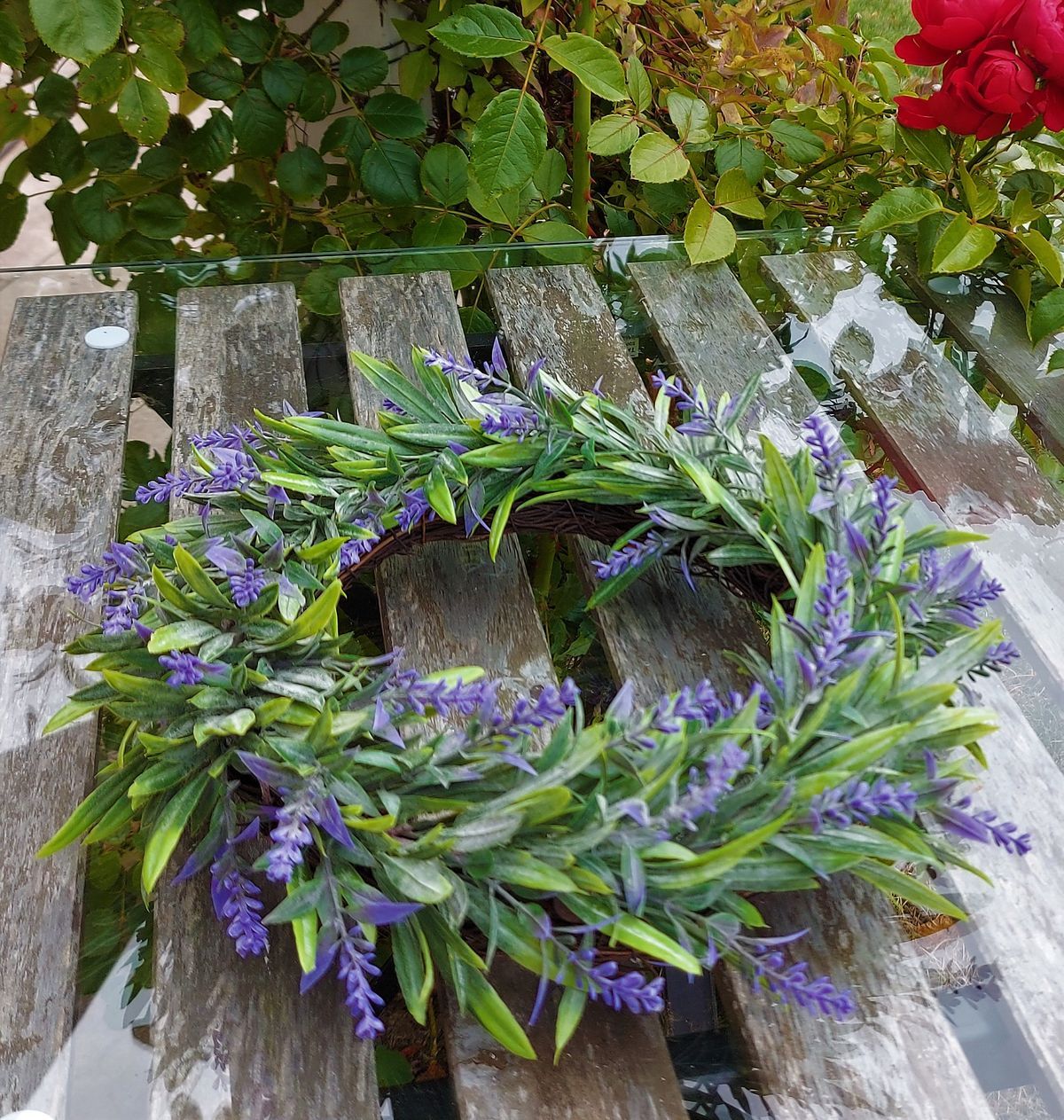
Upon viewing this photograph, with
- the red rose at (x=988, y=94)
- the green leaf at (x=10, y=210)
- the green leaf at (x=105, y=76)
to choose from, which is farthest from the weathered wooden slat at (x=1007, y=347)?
the green leaf at (x=10, y=210)

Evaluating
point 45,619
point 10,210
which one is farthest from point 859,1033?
point 10,210

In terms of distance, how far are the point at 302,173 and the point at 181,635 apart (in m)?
1.24

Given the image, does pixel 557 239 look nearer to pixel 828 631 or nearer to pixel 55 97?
pixel 55 97

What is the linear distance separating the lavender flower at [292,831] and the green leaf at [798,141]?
120 centimetres

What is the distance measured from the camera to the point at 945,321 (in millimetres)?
1332

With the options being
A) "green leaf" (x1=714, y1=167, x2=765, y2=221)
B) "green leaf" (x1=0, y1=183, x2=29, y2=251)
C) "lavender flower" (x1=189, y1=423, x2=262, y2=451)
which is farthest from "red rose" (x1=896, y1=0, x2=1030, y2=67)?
"green leaf" (x1=0, y1=183, x2=29, y2=251)

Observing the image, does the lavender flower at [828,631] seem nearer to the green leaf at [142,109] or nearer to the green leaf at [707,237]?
the green leaf at [707,237]

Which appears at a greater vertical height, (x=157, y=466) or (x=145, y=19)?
(x=145, y=19)

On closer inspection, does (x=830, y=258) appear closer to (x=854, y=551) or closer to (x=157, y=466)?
(x=854, y=551)

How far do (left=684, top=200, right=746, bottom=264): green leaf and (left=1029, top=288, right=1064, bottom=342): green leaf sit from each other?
373mm

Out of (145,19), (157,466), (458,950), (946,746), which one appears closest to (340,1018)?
(458,950)

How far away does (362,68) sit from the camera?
1686mm

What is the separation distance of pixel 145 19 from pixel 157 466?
0.76 meters

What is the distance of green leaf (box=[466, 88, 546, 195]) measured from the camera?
1375mm
